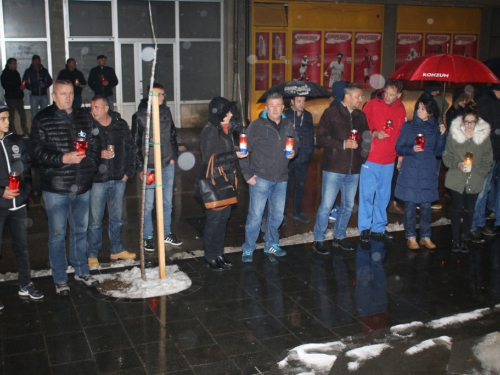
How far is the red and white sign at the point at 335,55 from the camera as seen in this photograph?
2192 centimetres

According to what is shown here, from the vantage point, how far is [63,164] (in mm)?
6160

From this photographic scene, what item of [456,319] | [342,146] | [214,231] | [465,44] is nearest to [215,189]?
[214,231]

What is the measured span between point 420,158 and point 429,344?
3178 mm

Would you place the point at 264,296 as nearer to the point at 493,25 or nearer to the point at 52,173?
the point at 52,173

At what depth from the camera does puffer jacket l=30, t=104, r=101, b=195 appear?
6152 mm

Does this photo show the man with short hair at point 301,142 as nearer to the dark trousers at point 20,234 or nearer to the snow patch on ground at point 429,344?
the snow patch on ground at point 429,344

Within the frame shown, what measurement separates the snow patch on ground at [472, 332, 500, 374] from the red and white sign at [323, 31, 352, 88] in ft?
56.2

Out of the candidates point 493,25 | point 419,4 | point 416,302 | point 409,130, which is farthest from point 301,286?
point 493,25

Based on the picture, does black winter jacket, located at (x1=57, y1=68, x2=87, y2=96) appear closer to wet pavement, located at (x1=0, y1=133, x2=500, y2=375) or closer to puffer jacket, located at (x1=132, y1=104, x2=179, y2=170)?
wet pavement, located at (x1=0, y1=133, x2=500, y2=375)

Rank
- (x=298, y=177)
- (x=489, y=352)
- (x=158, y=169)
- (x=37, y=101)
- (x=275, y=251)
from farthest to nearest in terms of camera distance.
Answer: (x=37, y=101) < (x=298, y=177) < (x=275, y=251) < (x=158, y=169) < (x=489, y=352)

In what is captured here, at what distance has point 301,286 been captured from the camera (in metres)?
6.94

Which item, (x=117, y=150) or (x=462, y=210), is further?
(x=462, y=210)

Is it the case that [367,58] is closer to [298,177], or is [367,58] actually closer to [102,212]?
[298,177]

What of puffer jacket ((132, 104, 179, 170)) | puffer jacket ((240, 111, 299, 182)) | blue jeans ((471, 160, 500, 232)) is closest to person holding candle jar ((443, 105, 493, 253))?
blue jeans ((471, 160, 500, 232))
